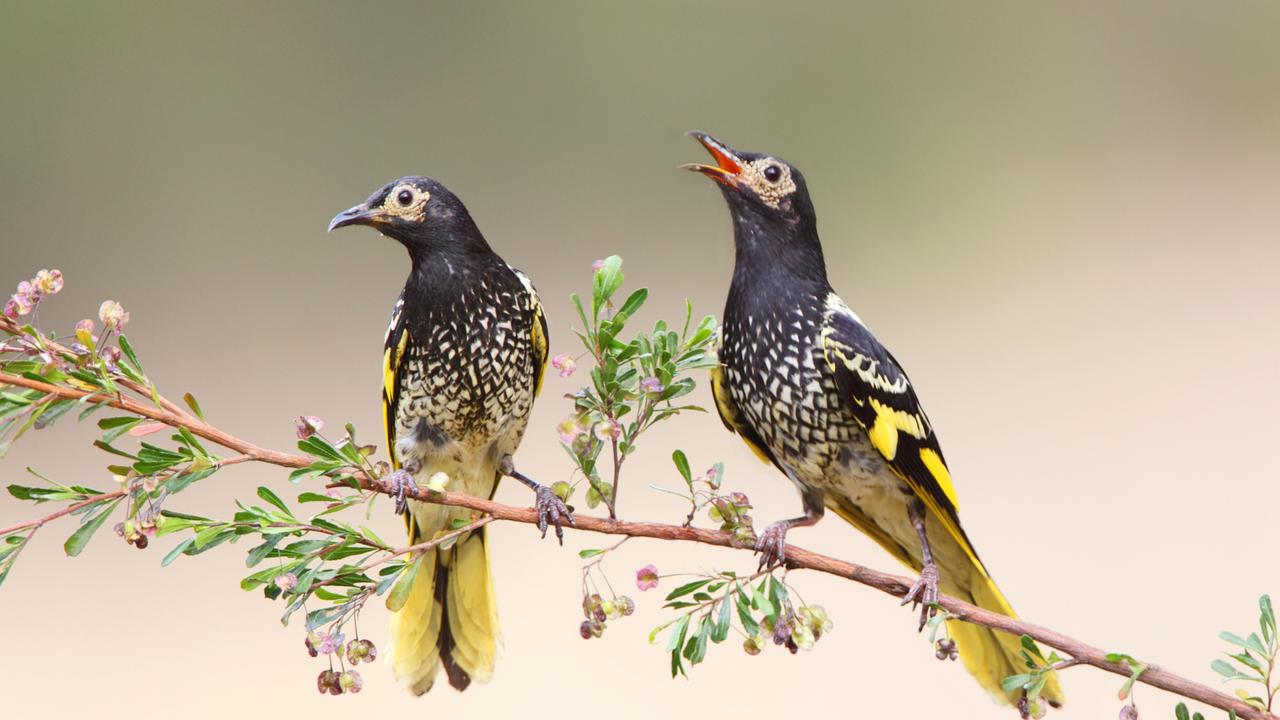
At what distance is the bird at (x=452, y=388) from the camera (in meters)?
1.45

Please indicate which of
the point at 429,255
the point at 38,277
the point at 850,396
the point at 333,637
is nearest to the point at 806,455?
the point at 850,396

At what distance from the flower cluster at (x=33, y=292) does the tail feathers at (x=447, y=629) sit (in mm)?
736

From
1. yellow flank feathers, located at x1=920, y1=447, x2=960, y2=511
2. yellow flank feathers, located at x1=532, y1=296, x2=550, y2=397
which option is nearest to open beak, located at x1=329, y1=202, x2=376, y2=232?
yellow flank feathers, located at x1=532, y1=296, x2=550, y2=397

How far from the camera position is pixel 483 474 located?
1670mm

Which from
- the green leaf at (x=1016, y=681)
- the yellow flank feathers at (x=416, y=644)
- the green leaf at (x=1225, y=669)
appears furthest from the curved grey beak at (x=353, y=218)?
the green leaf at (x=1225, y=669)

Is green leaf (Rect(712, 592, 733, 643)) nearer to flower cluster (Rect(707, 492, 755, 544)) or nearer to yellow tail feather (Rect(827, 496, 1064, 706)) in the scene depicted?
flower cluster (Rect(707, 492, 755, 544))

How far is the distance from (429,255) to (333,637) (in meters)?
0.60

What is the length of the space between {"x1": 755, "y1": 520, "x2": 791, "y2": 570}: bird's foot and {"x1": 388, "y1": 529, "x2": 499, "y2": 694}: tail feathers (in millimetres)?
466

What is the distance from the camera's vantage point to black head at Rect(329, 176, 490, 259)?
1.40 m

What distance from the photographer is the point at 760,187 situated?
1457 mm

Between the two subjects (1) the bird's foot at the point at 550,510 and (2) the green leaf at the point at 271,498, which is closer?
(2) the green leaf at the point at 271,498

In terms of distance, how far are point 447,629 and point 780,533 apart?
0.52m

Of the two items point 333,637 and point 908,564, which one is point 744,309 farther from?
point 333,637

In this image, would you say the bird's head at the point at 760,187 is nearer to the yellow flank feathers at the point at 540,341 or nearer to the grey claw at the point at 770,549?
the yellow flank feathers at the point at 540,341
